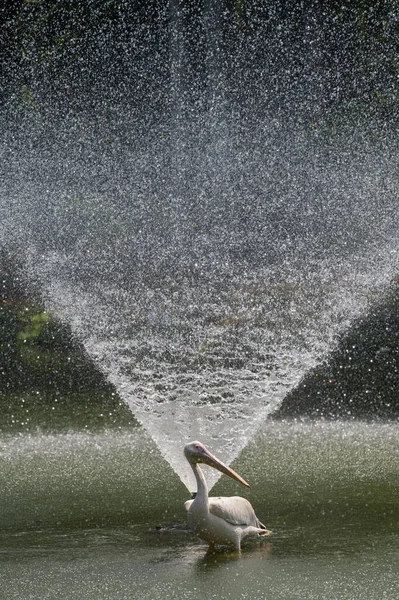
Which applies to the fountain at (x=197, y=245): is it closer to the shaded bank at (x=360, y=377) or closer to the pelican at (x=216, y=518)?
the shaded bank at (x=360, y=377)

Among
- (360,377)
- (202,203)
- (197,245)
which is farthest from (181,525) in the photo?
(202,203)

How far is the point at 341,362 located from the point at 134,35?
7.31 meters

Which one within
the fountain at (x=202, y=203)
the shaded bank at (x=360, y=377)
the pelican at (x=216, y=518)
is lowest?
the pelican at (x=216, y=518)

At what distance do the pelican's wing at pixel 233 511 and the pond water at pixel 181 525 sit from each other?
0.45 ft

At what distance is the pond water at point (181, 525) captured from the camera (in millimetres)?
4305

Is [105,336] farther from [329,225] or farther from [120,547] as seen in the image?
[120,547]

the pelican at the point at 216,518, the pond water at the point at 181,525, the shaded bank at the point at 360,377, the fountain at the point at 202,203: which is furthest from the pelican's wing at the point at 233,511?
the shaded bank at the point at 360,377

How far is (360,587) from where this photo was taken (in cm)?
418

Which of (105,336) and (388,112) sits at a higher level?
(388,112)

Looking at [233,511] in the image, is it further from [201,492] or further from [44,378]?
[44,378]

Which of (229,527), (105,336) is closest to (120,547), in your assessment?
(229,527)

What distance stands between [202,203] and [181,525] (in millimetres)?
10970

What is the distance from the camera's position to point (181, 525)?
546cm

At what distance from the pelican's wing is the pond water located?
0.45 feet
